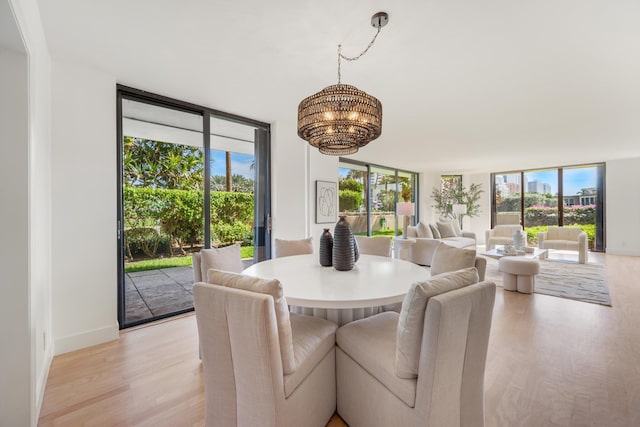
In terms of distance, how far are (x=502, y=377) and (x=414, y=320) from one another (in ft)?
4.47

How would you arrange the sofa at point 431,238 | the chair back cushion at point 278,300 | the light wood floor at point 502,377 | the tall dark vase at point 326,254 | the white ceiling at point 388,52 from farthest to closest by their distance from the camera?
1. the sofa at point 431,238
2. the tall dark vase at point 326,254
3. the white ceiling at point 388,52
4. the light wood floor at point 502,377
5. the chair back cushion at point 278,300

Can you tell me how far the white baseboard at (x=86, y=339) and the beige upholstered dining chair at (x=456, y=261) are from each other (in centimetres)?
287

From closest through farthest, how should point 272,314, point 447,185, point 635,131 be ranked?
1. point 272,314
2. point 635,131
3. point 447,185

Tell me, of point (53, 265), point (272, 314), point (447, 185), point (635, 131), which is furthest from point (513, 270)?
point (447, 185)

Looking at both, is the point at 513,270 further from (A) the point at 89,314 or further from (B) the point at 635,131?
(A) the point at 89,314

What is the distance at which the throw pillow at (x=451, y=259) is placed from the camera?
1.91 m

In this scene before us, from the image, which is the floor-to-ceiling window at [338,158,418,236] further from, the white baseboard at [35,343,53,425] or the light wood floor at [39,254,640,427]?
the white baseboard at [35,343,53,425]

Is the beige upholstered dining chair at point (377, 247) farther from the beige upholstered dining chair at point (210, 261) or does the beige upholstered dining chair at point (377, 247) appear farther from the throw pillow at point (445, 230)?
the throw pillow at point (445, 230)

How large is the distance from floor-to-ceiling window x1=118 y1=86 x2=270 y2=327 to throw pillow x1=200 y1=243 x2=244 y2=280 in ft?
3.85

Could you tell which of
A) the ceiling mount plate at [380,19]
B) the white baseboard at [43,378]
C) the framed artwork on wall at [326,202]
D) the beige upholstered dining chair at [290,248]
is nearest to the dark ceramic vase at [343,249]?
the beige upholstered dining chair at [290,248]

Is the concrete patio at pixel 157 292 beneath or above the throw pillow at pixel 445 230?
beneath

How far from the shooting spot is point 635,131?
4.29 m

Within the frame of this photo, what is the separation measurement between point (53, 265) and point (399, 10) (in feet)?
10.6

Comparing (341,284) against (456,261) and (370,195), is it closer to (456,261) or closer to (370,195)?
(456,261)
